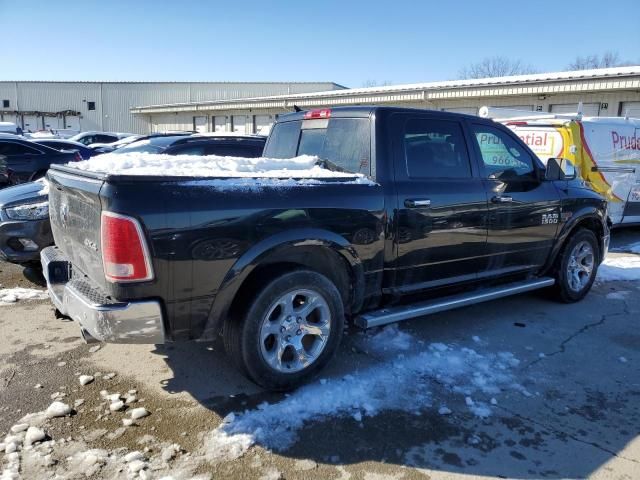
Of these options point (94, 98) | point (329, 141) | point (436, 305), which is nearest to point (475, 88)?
point (329, 141)

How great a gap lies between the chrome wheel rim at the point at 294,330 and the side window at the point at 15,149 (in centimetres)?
921

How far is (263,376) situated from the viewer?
11.1 feet

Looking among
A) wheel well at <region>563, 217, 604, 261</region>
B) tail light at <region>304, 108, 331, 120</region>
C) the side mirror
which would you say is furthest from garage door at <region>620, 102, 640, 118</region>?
tail light at <region>304, 108, 331, 120</region>

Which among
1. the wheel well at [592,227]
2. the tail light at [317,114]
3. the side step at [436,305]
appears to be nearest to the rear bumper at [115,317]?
the side step at [436,305]

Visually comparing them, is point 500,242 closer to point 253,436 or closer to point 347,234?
point 347,234

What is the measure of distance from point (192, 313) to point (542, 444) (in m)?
2.16

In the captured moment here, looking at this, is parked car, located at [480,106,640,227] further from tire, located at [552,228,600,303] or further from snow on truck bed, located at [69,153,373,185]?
snow on truck bed, located at [69,153,373,185]

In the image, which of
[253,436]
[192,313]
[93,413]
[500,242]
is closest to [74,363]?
[93,413]

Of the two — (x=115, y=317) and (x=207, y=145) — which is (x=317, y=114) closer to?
(x=115, y=317)

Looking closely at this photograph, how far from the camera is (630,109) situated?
15203 mm

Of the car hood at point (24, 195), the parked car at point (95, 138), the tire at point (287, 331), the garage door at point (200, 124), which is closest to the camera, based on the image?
the tire at point (287, 331)

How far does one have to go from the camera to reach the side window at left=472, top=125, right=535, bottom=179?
462 centimetres

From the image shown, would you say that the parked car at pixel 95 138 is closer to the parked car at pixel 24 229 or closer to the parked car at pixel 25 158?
the parked car at pixel 25 158

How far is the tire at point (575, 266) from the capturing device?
217 inches
